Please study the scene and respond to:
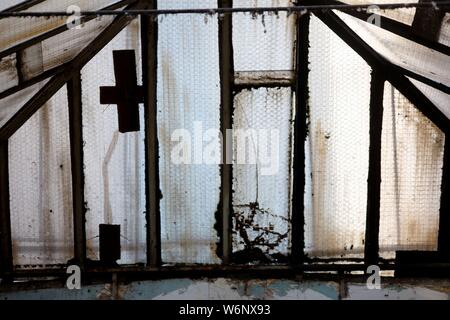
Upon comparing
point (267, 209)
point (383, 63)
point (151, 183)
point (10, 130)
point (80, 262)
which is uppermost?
point (383, 63)

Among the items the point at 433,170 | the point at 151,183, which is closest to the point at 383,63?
the point at 433,170

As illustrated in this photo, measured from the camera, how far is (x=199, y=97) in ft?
8.82

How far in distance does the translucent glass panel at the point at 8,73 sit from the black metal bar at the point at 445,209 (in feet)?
9.04

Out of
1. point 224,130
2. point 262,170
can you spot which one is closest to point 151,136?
point 224,130

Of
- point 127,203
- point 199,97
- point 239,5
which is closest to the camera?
point 239,5

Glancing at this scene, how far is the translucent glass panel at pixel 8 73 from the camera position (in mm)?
2404

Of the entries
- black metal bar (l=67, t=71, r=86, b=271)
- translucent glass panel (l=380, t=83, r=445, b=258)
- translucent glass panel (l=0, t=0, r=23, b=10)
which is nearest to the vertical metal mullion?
translucent glass panel (l=380, t=83, r=445, b=258)

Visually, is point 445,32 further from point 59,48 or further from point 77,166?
point 77,166

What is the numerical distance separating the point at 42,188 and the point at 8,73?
32.0 inches

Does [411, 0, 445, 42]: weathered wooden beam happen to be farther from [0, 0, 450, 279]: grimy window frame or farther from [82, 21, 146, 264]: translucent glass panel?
[82, 21, 146, 264]: translucent glass panel

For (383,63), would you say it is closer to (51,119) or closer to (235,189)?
(235,189)

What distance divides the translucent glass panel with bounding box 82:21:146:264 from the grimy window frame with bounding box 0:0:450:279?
5 cm

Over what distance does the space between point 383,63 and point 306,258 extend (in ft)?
4.63

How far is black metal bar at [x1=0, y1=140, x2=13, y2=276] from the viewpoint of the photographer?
2.80m
